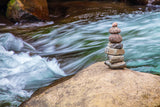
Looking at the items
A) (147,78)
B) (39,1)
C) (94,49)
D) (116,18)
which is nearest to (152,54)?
(94,49)

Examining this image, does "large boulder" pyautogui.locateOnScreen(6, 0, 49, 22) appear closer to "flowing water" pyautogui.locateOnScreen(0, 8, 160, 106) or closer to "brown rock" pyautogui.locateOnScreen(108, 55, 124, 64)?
"flowing water" pyautogui.locateOnScreen(0, 8, 160, 106)

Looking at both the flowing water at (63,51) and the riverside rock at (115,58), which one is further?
the flowing water at (63,51)

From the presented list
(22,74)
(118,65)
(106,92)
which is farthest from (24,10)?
(106,92)

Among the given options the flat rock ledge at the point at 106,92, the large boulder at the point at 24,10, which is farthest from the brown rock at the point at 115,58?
the large boulder at the point at 24,10

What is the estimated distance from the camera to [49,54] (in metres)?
6.75

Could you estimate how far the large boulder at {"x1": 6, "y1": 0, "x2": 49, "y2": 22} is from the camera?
33.3 ft

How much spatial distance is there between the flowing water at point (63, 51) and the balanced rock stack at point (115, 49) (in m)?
1.51

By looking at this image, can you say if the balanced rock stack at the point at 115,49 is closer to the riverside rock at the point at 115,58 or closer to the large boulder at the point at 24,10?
the riverside rock at the point at 115,58

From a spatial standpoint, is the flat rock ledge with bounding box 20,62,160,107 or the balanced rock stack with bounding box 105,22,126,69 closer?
the flat rock ledge with bounding box 20,62,160,107

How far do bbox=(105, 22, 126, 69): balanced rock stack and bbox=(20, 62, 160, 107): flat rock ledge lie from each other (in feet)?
0.44

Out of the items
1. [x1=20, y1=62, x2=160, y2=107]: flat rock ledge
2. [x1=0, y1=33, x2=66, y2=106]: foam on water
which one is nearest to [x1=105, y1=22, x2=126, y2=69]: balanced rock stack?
[x1=20, y1=62, x2=160, y2=107]: flat rock ledge

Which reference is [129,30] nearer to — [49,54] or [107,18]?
[107,18]

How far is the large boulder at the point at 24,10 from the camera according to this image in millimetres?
10164

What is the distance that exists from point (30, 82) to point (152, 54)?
3.30 m
